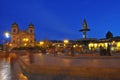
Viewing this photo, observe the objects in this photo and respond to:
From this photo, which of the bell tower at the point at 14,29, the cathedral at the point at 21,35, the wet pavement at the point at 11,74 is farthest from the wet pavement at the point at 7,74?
the bell tower at the point at 14,29

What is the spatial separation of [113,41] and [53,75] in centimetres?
5218

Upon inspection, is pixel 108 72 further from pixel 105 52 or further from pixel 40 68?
pixel 105 52

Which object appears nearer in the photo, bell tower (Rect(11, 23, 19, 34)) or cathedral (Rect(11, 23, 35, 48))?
cathedral (Rect(11, 23, 35, 48))

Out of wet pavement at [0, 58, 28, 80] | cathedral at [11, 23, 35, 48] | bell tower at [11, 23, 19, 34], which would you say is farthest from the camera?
bell tower at [11, 23, 19, 34]

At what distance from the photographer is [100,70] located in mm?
8242

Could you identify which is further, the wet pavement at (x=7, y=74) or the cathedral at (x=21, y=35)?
the cathedral at (x=21, y=35)

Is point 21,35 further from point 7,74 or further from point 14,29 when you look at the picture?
point 7,74

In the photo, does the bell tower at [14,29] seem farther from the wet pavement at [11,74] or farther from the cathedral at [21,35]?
the wet pavement at [11,74]

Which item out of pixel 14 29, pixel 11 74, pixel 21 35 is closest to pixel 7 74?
pixel 11 74

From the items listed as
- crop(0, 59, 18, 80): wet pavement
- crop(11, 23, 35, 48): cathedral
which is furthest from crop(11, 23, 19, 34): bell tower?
crop(0, 59, 18, 80): wet pavement

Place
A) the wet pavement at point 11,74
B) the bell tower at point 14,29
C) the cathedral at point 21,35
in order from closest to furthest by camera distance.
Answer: the wet pavement at point 11,74, the cathedral at point 21,35, the bell tower at point 14,29

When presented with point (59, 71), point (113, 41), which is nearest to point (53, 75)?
point (59, 71)

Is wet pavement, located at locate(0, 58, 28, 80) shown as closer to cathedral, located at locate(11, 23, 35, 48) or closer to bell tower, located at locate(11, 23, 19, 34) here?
cathedral, located at locate(11, 23, 35, 48)

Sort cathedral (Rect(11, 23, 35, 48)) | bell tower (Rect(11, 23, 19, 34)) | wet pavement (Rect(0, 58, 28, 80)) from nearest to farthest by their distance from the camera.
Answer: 1. wet pavement (Rect(0, 58, 28, 80))
2. cathedral (Rect(11, 23, 35, 48))
3. bell tower (Rect(11, 23, 19, 34))
